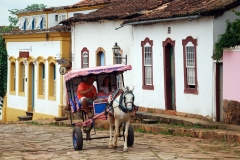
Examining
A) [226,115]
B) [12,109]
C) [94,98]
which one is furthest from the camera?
Answer: [12,109]

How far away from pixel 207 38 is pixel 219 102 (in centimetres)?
208

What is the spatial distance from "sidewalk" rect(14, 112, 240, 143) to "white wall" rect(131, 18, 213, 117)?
656mm

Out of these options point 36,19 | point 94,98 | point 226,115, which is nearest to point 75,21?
point 36,19

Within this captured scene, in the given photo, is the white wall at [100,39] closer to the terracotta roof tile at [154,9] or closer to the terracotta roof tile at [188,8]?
the terracotta roof tile at [154,9]

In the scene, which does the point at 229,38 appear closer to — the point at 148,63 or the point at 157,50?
the point at 157,50

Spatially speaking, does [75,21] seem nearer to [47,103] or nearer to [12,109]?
[47,103]

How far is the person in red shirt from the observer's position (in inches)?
699

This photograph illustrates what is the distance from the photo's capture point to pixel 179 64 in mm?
25062

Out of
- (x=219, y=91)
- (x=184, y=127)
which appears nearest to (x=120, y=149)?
(x=184, y=127)

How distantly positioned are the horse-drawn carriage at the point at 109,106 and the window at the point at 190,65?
5540 millimetres

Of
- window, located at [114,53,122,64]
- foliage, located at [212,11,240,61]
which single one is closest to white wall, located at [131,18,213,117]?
foliage, located at [212,11,240,61]

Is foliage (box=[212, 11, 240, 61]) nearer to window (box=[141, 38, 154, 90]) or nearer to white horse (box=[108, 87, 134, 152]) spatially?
window (box=[141, 38, 154, 90])

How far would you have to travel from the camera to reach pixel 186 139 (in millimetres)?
20062

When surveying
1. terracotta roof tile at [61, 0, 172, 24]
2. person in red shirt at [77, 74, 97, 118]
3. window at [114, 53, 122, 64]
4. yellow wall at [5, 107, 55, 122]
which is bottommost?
yellow wall at [5, 107, 55, 122]
